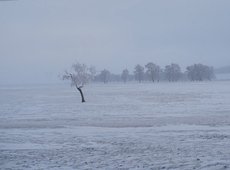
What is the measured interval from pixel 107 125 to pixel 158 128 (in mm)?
3365

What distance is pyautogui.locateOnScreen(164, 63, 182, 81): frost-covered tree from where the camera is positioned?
7539 inches

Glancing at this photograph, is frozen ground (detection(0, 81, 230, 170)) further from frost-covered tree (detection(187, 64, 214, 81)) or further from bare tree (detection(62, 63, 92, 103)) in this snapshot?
frost-covered tree (detection(187, 64, 214, 81))

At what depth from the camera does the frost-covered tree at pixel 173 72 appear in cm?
19150

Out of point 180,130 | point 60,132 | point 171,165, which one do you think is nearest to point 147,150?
point 171,165

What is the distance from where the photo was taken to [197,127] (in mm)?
18922

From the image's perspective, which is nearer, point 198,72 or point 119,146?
point 119,146

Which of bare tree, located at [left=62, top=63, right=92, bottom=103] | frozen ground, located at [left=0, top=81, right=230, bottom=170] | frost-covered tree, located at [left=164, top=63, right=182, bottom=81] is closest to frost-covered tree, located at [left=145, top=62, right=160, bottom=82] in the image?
frost-covered tree, located at [left=164, top=63, right=182, bottom=81]

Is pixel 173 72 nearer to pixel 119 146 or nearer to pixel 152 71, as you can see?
pixel 152 71

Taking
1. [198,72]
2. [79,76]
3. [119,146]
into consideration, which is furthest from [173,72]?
[119,146]

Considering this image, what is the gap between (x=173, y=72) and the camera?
634 ft

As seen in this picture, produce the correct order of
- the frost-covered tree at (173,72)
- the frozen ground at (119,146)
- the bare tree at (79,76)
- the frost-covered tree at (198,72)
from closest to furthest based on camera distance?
the frozen ground at (119,146), the bare tree at (79,76), the frost-covered tree at (198,72), the frost-covered tree at (173,72)

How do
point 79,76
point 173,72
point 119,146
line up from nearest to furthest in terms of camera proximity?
point 119,146 < point 79,76 < point 173,72

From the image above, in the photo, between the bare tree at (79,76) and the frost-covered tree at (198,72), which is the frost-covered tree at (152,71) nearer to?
the frost-covered tree at (198,72)

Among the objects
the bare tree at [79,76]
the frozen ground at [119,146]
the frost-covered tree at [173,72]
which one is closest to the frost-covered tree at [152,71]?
the frost-covered tree at [173,72]
